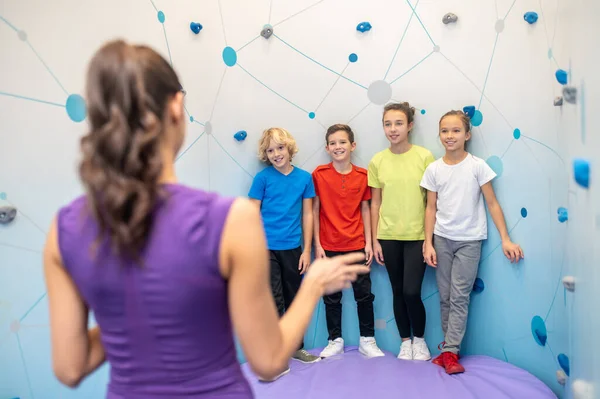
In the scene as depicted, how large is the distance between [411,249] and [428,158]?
0.51 m

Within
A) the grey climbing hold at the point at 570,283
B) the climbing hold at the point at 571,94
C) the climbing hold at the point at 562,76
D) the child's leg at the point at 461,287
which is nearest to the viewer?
the climbing hold at the point at 571,94

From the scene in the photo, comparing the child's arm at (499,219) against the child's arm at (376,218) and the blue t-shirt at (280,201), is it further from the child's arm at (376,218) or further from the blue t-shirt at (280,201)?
the blue t-shirt at (280,201)

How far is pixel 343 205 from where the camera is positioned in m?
3.01

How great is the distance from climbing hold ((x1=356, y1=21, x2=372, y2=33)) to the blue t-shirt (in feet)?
2.84

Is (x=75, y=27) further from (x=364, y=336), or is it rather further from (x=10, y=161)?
(x=364, y=336)

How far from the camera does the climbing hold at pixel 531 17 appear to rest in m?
2.52

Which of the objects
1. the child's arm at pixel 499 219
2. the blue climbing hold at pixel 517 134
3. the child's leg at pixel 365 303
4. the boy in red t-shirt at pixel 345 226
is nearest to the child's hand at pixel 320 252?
the boy in red t-shirt at pixel 345 226

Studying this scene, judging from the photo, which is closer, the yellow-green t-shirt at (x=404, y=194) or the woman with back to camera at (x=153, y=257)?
the woman with back to camera at (x=153, y=257)

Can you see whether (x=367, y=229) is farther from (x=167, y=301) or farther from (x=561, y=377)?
(x=167, y=301)

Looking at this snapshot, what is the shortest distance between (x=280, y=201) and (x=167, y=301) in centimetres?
213

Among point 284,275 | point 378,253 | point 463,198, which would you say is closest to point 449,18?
point 463,198

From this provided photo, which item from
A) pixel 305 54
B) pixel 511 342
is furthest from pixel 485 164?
pixel 305 54

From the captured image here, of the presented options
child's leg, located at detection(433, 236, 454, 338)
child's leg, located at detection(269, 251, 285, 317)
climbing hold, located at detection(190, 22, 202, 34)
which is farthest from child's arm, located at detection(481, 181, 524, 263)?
climbing hold, located at detection(190, 22, 202, 34)

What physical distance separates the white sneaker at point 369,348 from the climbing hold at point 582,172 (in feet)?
5.37
